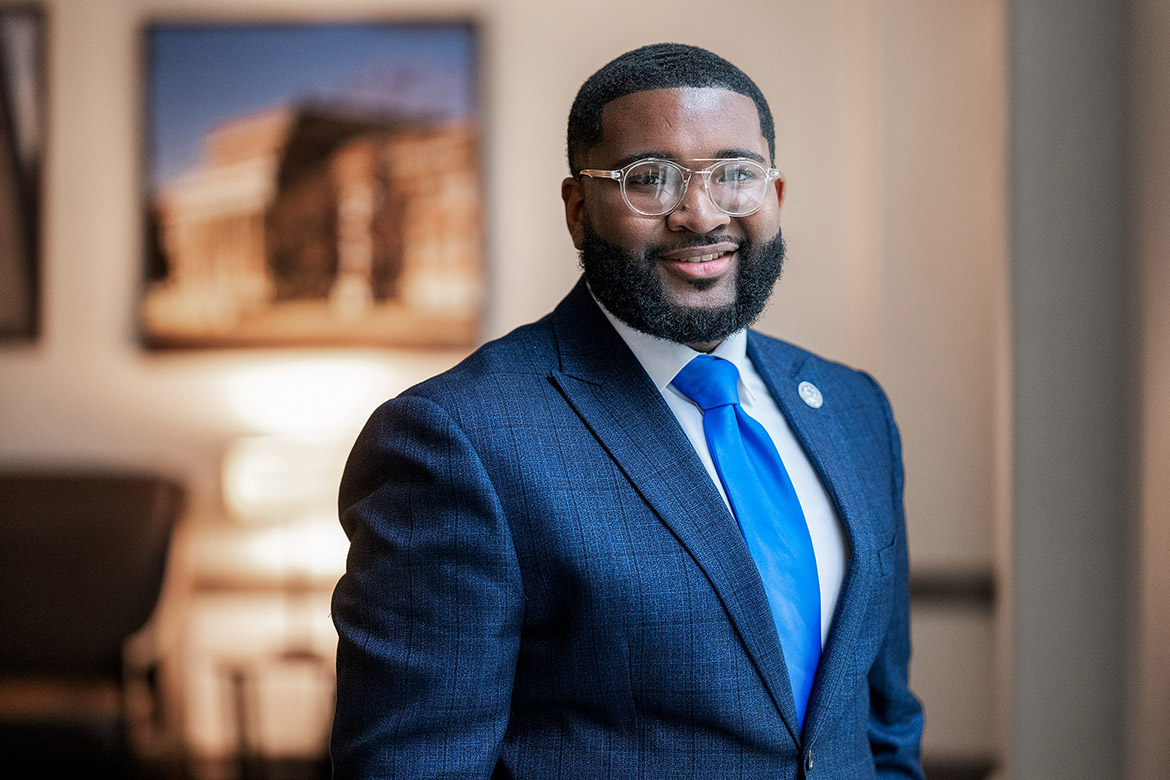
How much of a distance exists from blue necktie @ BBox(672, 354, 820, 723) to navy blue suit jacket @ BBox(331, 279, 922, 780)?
33 mm

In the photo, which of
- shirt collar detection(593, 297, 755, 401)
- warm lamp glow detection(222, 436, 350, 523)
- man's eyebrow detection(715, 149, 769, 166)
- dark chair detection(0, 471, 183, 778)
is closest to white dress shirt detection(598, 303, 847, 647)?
shirt collar detection(593, 297, 755, 401)

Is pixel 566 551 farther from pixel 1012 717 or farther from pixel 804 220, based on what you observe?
pixel 804 220

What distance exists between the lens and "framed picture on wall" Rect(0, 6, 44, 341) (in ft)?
12.0

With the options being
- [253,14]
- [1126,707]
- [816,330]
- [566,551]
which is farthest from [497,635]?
[253,14]

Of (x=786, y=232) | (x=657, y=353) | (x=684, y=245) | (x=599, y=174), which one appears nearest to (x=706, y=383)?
(x=657, y=353)

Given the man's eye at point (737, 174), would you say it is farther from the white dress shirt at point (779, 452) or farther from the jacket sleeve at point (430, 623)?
the jacket sleeve at point (430, 623)

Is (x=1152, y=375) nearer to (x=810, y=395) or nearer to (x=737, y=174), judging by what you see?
(x=810, y=395)

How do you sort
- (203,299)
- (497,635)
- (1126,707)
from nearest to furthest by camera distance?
(497,635) < (1126,707) < (203,299)

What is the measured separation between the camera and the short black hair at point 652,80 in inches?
44.4

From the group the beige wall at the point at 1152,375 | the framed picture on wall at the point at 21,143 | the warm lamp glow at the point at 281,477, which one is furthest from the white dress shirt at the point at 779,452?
the framed picture on wall at the point at 21,143

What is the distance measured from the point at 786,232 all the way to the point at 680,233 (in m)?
2.43

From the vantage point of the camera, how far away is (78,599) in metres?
3.39

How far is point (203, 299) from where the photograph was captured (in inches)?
146

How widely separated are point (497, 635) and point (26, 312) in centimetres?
336
